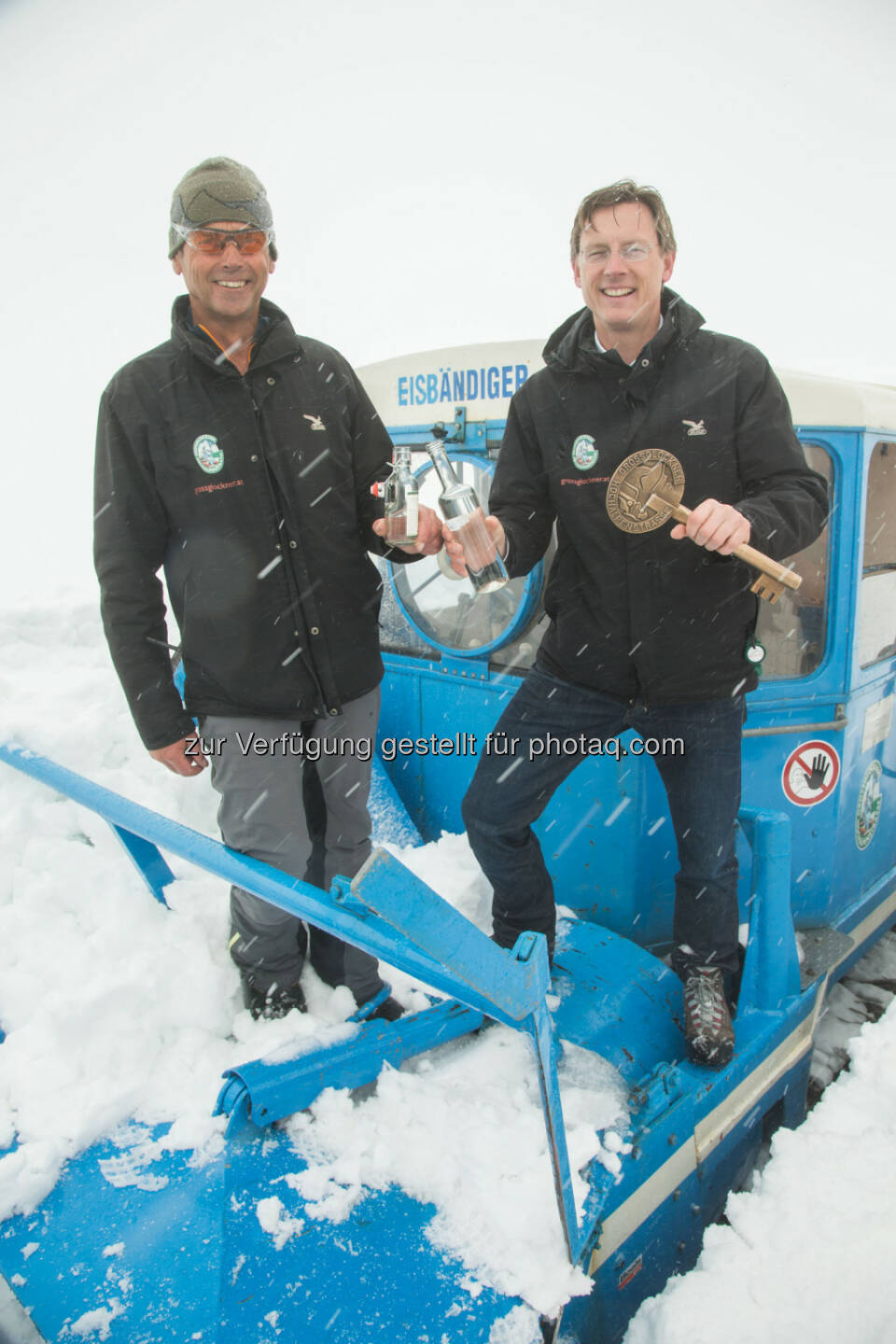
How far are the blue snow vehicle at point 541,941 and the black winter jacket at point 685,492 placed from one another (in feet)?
1.26

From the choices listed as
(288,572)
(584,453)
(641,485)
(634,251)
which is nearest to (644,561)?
(641,485)

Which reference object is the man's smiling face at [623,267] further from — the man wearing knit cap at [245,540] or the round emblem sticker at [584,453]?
the man wearing knit cap at [245,540]

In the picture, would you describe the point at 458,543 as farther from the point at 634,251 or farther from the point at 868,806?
the point at 868,806

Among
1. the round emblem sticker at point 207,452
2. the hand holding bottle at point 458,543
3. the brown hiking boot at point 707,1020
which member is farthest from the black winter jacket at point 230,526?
the brown hiking boot at point 707,1020

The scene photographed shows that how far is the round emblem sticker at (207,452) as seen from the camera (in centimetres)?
216

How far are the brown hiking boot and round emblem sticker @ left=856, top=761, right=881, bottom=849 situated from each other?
1209 millimetres

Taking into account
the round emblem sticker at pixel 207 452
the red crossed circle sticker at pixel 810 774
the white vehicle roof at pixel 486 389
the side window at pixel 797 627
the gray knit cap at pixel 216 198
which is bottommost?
the red crossed circle sticker at pixel 810 774

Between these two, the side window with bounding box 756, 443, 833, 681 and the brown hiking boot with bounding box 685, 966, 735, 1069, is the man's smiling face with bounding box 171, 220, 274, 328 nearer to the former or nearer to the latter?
the side window with bounding box 756, 443, 833, 681

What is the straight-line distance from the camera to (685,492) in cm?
219

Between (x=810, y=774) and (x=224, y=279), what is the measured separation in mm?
2386

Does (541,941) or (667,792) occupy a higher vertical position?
(541,941)

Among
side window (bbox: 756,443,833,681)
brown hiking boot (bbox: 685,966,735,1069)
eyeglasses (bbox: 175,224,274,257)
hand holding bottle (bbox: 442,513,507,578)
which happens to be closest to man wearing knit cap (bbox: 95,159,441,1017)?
eyeglasses (bbox: 175,224,274,257)

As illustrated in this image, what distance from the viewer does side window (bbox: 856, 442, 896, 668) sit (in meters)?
2.95

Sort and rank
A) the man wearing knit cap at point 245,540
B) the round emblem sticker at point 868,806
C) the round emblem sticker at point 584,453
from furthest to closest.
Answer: the round emblem sticker at point 868,806 → the round emblem sticker at point 584,453 → the man wearing knit cap at point 245,540
